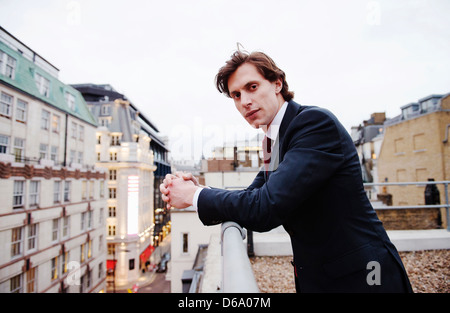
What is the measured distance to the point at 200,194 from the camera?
1104 millimetres

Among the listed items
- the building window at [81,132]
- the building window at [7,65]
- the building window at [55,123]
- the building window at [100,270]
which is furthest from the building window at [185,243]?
the building window at [81,132]

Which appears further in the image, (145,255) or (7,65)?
(145,255)

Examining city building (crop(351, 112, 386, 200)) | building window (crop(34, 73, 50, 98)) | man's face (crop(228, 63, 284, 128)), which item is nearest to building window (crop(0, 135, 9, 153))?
building window (crop(34, 73, 50, 98))

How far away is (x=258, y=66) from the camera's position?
1.36m

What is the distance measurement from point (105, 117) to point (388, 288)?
1458 inches

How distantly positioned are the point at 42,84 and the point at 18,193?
9.42 metres

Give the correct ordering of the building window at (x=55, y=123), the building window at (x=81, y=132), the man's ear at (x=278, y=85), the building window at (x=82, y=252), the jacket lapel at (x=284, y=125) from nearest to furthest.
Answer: the jacket lapel at (x=284, y=125), the man's ear at (x=278, y=85), the building window at (x=55, y=123), the building window at (x=82, y=252), the building window at (x=81, y=132)

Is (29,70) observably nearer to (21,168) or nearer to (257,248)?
(21,168)

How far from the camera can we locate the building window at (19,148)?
45.5 feet

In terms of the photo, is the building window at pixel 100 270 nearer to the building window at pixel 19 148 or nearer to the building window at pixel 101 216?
the building window at pixel 101 216

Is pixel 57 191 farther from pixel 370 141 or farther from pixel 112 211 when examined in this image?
pixel 370 141

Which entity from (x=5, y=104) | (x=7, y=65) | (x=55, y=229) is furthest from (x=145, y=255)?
(x=7, y=65)

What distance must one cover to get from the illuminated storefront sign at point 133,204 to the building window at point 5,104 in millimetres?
14626
